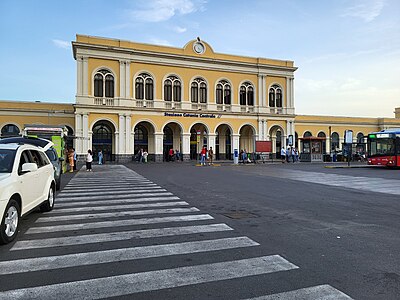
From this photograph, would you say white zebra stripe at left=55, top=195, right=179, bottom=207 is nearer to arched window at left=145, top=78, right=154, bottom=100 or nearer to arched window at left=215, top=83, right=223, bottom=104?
arched window at left=145, top=78, right=154, bottom=100

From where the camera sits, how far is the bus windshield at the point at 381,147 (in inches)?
1012

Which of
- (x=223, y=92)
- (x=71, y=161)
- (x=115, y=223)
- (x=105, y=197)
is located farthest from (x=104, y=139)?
(x=115, y=223)

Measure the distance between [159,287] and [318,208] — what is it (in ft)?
20.0

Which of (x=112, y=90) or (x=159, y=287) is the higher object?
(x=112, y=90)

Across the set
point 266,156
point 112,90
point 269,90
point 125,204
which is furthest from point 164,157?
point 125,204

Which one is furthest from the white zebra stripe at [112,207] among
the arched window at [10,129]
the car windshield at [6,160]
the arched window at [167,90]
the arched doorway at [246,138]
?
the arched doorway at [246,138]

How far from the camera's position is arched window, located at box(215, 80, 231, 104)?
150 ft

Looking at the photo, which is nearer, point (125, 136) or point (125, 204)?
point (125, 204)

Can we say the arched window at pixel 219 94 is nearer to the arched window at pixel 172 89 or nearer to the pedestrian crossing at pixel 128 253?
the arched window at pixel 172 89

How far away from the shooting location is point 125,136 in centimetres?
4016

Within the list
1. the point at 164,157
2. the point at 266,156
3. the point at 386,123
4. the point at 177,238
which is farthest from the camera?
the point at 386,123

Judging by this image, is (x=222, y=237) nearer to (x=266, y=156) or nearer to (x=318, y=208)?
(x=318, y=208)

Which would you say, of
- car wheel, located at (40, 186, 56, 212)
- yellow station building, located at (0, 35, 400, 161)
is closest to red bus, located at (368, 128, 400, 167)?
yellow station building, located at (0, 35, 400, 161)

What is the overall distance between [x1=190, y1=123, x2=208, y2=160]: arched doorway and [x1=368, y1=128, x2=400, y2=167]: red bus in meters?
22.9
